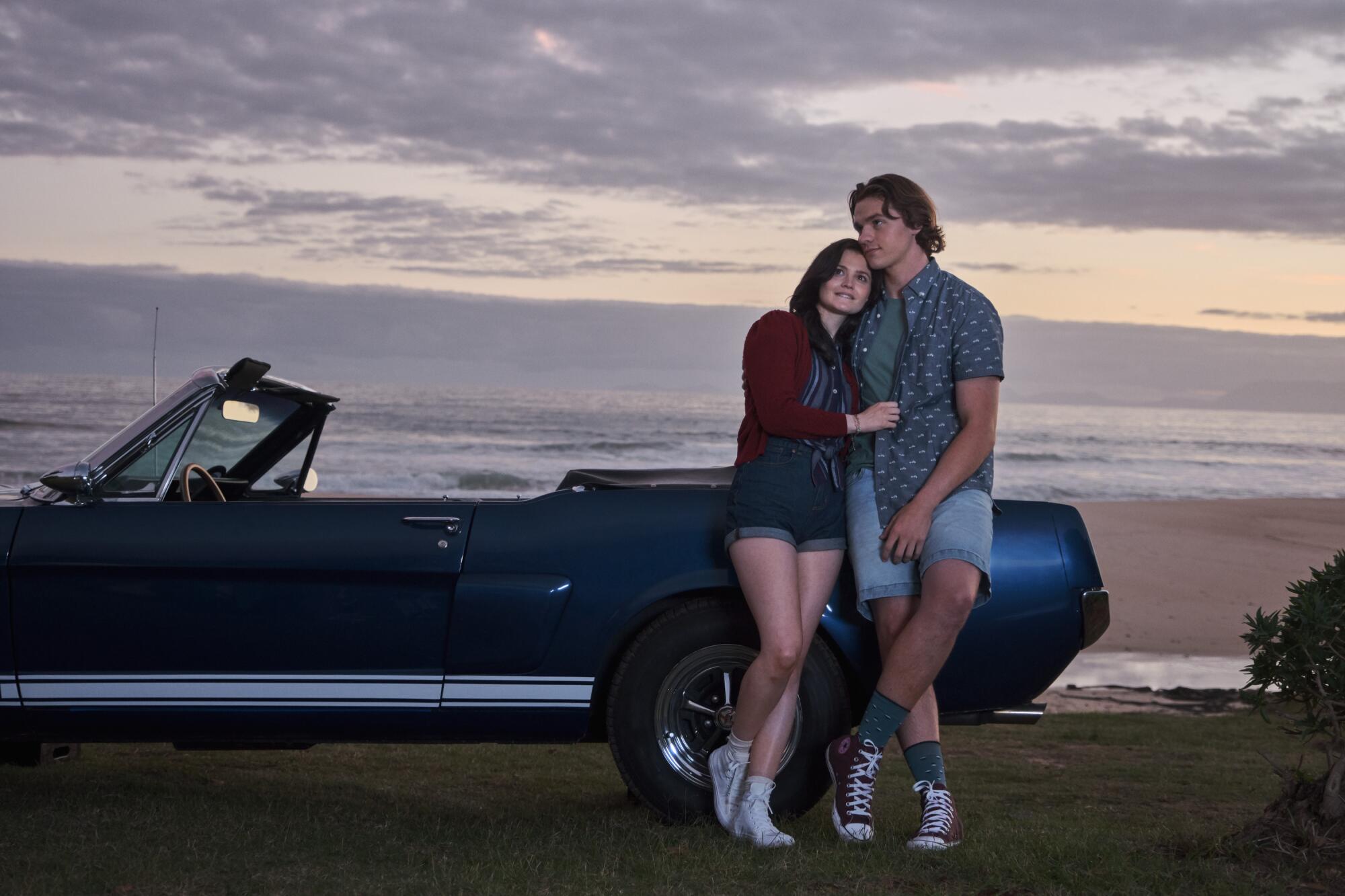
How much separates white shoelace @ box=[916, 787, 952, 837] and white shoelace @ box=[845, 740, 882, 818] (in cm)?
17

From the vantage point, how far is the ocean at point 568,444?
25.8 metres

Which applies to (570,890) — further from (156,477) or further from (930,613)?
(156,477)

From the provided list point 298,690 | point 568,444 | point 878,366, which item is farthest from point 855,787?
point 568,444

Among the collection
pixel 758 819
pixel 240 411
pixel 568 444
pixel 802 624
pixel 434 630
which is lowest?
pixel 568 444

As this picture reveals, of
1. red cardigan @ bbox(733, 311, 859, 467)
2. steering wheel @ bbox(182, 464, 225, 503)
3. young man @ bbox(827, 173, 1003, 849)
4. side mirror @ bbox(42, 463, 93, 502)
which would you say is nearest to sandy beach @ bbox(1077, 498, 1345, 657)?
young man @ bbox(827, 173, 1003, 849)

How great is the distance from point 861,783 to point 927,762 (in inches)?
9.0

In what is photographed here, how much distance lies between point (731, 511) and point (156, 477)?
1.93m

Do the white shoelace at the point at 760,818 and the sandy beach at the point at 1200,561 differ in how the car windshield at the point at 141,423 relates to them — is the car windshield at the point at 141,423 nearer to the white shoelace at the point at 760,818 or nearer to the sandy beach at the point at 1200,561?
the white shoelace at the point at 760,818

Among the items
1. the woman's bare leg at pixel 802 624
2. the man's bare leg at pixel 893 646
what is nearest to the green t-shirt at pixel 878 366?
the woman's bare leg at pixel 802 624

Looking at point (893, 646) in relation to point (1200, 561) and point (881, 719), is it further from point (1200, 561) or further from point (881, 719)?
point (1200, 561)

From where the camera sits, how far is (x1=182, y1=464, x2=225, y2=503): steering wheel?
13.9ft

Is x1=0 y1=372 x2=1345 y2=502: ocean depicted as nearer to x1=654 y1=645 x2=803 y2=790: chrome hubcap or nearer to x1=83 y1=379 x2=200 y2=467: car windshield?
x1=83 y1=379 x2=200 y2=467: car windshield

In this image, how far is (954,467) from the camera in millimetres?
3564

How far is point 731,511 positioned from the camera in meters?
3.65
